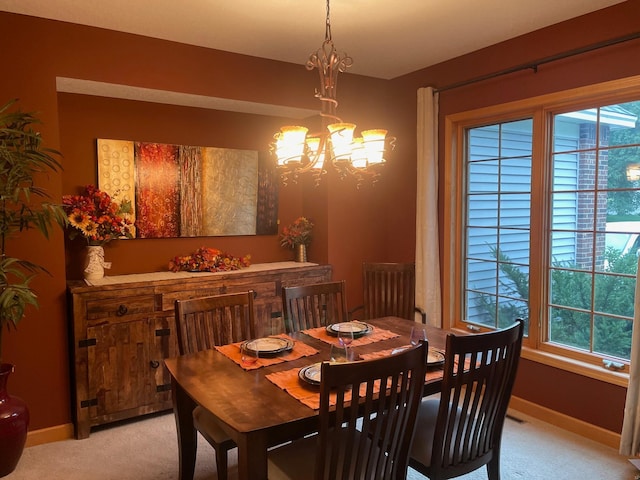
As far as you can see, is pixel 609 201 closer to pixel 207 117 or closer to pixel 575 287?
pixel 575 287

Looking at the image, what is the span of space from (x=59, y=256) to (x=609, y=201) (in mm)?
3475

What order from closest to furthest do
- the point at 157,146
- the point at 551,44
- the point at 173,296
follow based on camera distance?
the point at 551,44 → the point at 173,296 → the point at 157,146

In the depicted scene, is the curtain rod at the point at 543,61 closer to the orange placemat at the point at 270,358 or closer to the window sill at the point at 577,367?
the window sill at the point at 577,367

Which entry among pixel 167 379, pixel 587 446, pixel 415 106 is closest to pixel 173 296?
pixel 167 379

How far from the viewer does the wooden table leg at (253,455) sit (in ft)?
5.36

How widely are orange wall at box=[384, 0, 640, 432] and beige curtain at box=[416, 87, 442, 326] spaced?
0.29ft

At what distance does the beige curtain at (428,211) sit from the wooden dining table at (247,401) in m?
1.25

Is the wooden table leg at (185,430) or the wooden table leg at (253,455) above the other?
the wooden table leg at (253,455)

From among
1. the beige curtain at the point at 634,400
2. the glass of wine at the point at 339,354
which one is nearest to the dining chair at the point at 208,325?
the glass of wine at the point at 339,354

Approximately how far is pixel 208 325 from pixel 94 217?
1.27 meters

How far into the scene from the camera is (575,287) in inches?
126

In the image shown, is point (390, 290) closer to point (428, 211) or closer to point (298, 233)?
point (428, 211)

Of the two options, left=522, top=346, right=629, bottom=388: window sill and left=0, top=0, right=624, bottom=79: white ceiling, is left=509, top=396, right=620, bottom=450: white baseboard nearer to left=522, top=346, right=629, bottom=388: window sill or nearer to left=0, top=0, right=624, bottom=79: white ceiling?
left=522, top=346, right=629, bottom=388: window sill

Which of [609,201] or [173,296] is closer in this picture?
[609,201]
